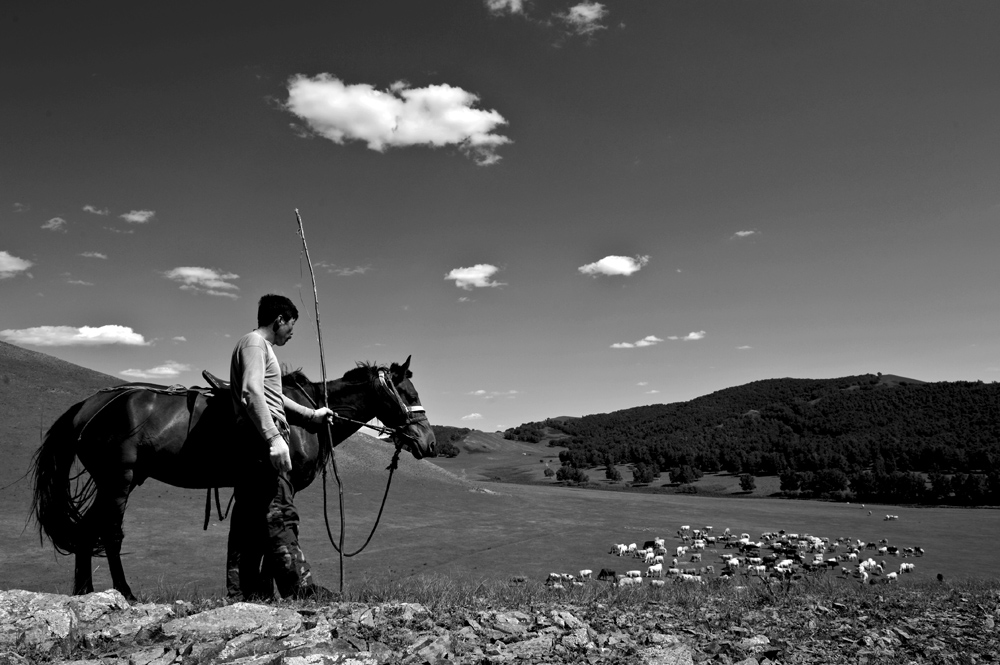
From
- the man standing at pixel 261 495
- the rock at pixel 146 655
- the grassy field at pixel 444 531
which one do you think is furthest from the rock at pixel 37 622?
the grassy field at pixel 444 531

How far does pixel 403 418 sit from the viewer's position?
6371 mm

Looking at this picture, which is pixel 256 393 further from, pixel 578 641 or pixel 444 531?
pixel 444 531

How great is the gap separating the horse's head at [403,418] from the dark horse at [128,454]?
756 mm

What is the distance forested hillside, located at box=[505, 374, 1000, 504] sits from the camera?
307ft

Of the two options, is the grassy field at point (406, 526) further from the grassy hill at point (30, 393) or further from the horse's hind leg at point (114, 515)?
the horse's hind leg at point (114, 515)

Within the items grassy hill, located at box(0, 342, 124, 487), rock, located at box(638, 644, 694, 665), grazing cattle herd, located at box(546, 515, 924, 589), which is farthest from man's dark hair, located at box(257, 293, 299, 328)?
grassy hill, located at box(0, 342, 124, 487)

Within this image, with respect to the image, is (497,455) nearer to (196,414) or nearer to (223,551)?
(223,551)

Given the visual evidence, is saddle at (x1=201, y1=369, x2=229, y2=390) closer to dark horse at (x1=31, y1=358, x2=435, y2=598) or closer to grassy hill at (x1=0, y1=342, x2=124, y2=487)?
dark horse at (x1=31, y1=358, x2=435, y2=598)

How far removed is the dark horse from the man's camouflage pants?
0.30m

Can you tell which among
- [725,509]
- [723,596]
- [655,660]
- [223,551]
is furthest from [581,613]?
[725,509]

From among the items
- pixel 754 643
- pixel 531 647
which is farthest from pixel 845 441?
pixel 531 647

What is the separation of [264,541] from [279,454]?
912 mm

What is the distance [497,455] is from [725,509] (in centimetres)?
8681

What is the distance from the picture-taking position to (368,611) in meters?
4.09
